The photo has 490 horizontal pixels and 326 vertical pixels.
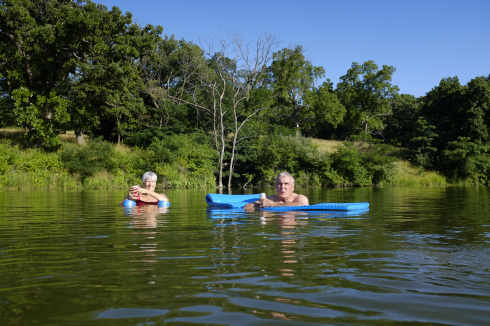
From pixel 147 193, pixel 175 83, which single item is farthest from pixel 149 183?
pixel 175 83

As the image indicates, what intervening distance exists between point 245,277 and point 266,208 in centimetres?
662

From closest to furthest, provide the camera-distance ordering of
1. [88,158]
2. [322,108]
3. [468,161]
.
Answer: [88,158] → [468,161] → [322,108]

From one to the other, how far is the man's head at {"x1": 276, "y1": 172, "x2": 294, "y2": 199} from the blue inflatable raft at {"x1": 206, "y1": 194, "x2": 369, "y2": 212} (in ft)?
1.03

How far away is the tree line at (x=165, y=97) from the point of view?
32875 mm

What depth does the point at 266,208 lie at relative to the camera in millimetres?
10039

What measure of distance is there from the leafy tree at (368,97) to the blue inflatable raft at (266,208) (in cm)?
5482

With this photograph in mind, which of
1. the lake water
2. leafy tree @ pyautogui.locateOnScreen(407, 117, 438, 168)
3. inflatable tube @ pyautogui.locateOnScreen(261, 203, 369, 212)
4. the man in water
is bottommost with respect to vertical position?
the lake water

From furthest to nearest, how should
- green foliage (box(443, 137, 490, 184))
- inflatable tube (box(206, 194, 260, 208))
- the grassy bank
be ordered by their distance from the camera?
green foliage (box(443, 137, 490, 184))
the grassy bank
inflatable tube (box(206, 194, 260, 208))

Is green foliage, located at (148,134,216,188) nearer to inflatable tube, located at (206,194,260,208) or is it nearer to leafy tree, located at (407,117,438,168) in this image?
inflatable tube, located at (206,194,260,208)

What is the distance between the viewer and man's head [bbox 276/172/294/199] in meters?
9.24

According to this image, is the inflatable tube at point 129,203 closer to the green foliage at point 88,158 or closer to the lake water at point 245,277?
the lake water at point 245,277

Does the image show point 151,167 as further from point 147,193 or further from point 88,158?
point 147,193

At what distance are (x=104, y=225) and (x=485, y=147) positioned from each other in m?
47.2

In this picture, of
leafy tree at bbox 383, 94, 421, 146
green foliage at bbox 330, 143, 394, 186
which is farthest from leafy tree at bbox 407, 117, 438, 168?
leafy tree at bbox 383, 94, 421, 146
